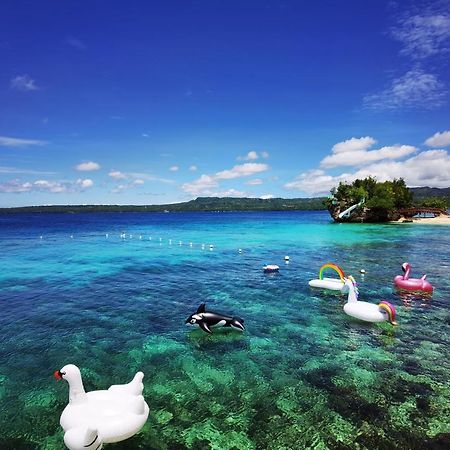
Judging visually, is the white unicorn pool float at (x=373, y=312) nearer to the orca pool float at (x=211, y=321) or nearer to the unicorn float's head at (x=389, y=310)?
the unicorn float's head at (x=389, y=310)

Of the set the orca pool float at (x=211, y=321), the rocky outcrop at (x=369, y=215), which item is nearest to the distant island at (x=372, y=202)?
the rocky outcrop at (x=369, y=215)

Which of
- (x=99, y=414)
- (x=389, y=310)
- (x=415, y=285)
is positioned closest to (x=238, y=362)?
(x=99, y=414)

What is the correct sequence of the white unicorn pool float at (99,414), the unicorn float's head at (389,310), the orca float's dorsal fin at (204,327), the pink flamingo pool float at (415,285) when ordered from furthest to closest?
1. the pink flamingo pool float at (415,285)
2. the unicorn float's head at (389,310)
3. the orca float's dorsal fin at (204,327)
4. the white unicorn pool float at (99,414)

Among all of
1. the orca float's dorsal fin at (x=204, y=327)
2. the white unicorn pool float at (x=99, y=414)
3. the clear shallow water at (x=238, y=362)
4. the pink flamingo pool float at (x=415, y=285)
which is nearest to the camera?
the white unicorn pool float at (x=99, y=414)

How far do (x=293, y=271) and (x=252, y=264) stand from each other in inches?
164

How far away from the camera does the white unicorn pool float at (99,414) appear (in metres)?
5.86

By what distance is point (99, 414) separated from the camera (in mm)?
6383

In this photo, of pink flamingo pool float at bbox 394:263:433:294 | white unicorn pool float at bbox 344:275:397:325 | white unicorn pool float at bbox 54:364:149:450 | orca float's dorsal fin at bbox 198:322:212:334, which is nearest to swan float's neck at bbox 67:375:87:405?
white unicorn pool float at bbox 54:364:149:450

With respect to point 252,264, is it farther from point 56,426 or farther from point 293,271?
point 56,426

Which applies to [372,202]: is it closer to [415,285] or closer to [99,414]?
[415,285]

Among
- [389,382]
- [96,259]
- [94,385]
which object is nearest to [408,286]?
[389,382]

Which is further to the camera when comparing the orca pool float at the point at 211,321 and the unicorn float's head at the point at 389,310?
the unicorn float's head at the point at 389,310

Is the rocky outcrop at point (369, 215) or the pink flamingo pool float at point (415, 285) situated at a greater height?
the rocky outcrop at point (369, 215)

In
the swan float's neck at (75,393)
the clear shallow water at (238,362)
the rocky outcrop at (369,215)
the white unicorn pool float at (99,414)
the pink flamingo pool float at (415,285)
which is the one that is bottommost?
the clear shallow water at (238,362)
